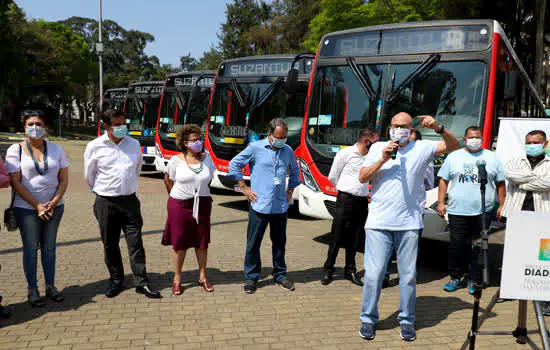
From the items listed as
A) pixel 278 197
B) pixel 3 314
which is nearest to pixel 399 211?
pixel 278 197

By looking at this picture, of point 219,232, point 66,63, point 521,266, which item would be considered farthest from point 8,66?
point 521,266

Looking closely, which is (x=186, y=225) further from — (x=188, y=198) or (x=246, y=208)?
(x=246, y=208)

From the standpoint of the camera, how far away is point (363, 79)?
7.01 metres

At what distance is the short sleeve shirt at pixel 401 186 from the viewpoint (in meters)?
4.18

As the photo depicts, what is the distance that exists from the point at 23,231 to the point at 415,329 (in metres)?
3.69

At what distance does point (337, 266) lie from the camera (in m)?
6.60

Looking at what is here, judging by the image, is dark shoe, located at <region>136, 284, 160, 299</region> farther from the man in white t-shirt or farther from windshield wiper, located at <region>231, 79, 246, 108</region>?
windshield wiper, located at <region>231, 79, 246, 108</region>

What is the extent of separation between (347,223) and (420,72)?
7.62 feet

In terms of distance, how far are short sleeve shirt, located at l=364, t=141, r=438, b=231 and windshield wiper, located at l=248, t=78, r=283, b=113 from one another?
6.15 metres

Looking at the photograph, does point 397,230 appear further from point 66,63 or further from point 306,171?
point 66,63

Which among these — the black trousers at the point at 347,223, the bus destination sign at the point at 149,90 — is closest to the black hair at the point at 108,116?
the black trousers at the point at 347,223

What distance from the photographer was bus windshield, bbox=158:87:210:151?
13.3 meters

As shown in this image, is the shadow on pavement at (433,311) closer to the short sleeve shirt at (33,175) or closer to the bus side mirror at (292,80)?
the short sleeve shirt at (33,175)

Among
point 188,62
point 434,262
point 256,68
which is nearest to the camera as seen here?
point 434,262
